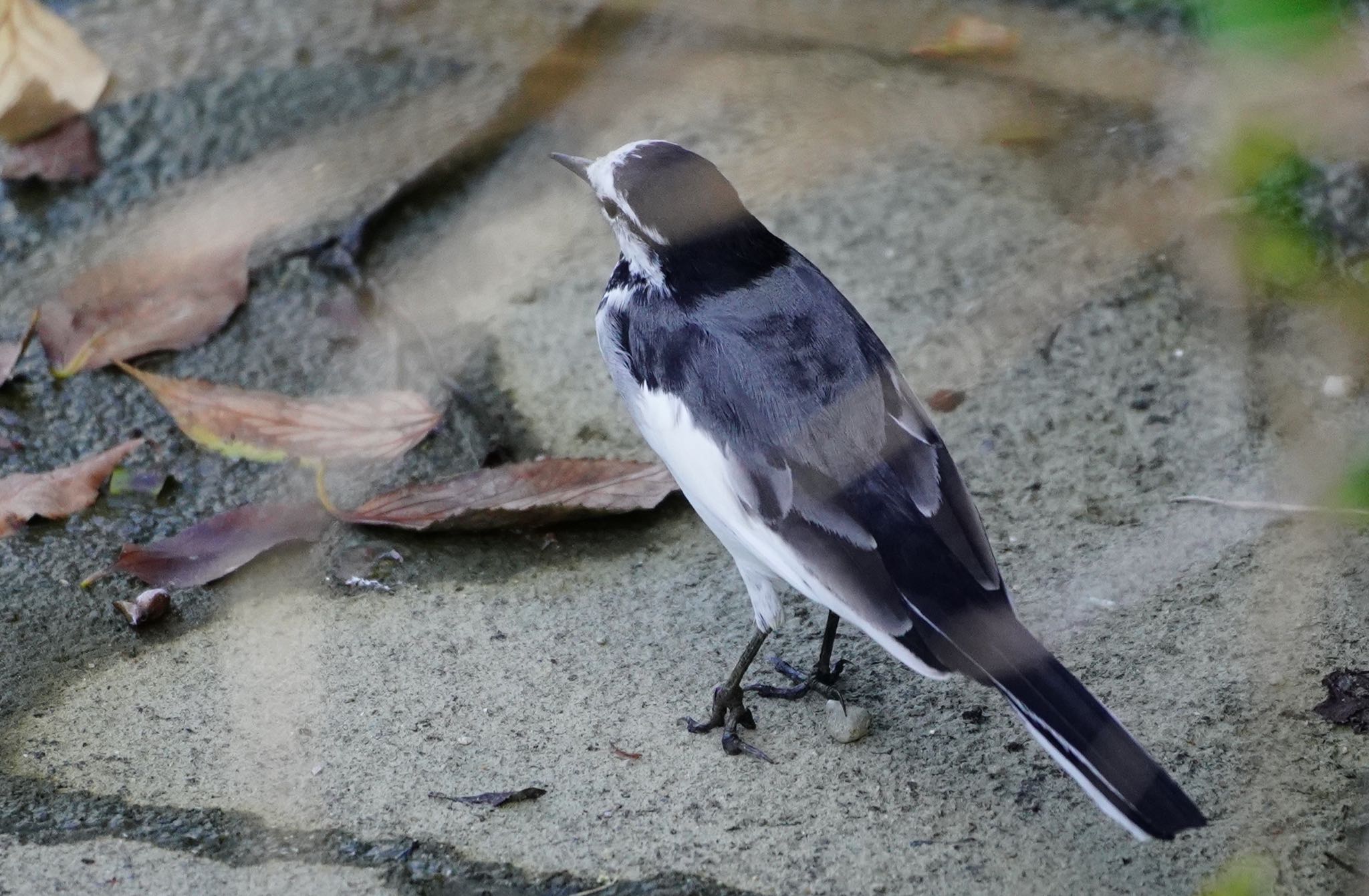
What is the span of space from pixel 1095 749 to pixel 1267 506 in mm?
1109

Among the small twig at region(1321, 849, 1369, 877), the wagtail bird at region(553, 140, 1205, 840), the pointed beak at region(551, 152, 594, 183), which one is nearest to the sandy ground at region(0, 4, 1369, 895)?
the small twig at region(1321, 849, 1369, 877)

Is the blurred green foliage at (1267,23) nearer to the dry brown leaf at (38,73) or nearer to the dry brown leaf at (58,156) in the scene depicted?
the dry brown leaf at (58,156)

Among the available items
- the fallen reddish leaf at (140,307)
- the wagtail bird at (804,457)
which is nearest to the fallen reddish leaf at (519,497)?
the wagtail bird at (804,457)

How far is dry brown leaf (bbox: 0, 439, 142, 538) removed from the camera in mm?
3068

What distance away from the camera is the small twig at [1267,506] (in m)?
2.88

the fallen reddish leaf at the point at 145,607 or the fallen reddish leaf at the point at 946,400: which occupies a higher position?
the fallen reddish leaf at the point at 145,607

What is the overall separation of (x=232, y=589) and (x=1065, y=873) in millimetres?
1720

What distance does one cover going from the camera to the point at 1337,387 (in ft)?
10.6

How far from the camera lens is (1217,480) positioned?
3.08m

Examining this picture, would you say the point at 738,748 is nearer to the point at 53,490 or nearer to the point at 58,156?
the point at 53,490

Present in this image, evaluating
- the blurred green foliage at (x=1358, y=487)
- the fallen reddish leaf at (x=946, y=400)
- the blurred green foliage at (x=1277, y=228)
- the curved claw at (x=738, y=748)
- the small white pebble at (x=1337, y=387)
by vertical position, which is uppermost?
the blurred green foliage at (x=1358, y=487)

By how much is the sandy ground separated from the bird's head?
0.65m

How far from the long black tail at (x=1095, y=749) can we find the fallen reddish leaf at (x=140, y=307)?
2341mm

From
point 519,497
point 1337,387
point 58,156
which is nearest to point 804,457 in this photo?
point 519,497
